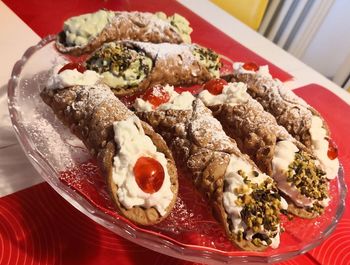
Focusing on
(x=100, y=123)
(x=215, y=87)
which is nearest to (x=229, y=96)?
(x=215, y=87)

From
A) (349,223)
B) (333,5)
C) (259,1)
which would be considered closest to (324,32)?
(333,5)

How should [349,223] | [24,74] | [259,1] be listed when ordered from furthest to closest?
[259,1], [349,223], [24,74]

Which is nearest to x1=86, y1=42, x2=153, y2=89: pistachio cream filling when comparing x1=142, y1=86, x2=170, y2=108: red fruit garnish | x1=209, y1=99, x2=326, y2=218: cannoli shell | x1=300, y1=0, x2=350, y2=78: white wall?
x1=142, y1=86, x2=170, y2=108: red fruit garnish

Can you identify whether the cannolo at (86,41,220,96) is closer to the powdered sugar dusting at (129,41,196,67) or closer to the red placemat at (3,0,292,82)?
the powdered sugar dusting at (129,41,196,67)

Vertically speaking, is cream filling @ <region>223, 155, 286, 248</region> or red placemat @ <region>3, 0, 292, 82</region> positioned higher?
cream filling @ <region>223, 155, 286, 248</region>

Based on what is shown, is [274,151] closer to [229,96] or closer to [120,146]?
[229,96]

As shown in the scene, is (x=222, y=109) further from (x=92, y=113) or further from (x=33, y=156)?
(x=33, y=156)

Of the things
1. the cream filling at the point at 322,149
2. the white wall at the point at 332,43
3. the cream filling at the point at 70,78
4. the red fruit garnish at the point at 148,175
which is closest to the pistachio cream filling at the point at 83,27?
the cream filling at the point at 70,78
